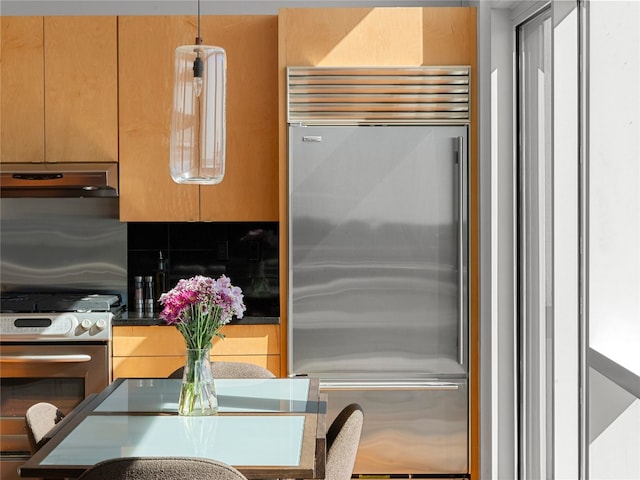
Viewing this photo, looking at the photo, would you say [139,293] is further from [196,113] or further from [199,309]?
[196,113]

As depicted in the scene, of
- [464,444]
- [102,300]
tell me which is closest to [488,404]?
[464,444]

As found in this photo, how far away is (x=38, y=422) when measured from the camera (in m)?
2.69

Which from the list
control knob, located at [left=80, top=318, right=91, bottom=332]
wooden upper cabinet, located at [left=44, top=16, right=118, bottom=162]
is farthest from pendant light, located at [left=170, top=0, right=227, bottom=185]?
wooden upper cabinet, located at [left=44, top=16, right=118, bottom=162]

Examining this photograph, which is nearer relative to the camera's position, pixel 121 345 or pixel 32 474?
pixel 32 474

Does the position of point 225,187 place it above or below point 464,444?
above

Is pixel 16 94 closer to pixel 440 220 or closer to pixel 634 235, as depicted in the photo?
pixel 440 220

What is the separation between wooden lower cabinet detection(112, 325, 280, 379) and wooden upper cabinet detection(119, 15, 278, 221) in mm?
596

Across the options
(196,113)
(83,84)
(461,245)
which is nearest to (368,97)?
(461,245)

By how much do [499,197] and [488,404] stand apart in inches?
38.4

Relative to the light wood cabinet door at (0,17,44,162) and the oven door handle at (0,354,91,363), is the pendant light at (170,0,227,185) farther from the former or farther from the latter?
the light wood cabinet door at (0,17,44,162)

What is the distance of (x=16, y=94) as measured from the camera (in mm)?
4234

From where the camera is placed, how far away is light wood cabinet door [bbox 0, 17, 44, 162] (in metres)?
4.20

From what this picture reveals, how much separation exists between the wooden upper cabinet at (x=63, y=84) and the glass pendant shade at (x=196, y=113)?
6.60 feet

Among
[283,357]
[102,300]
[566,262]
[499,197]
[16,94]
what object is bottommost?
[283,357]
